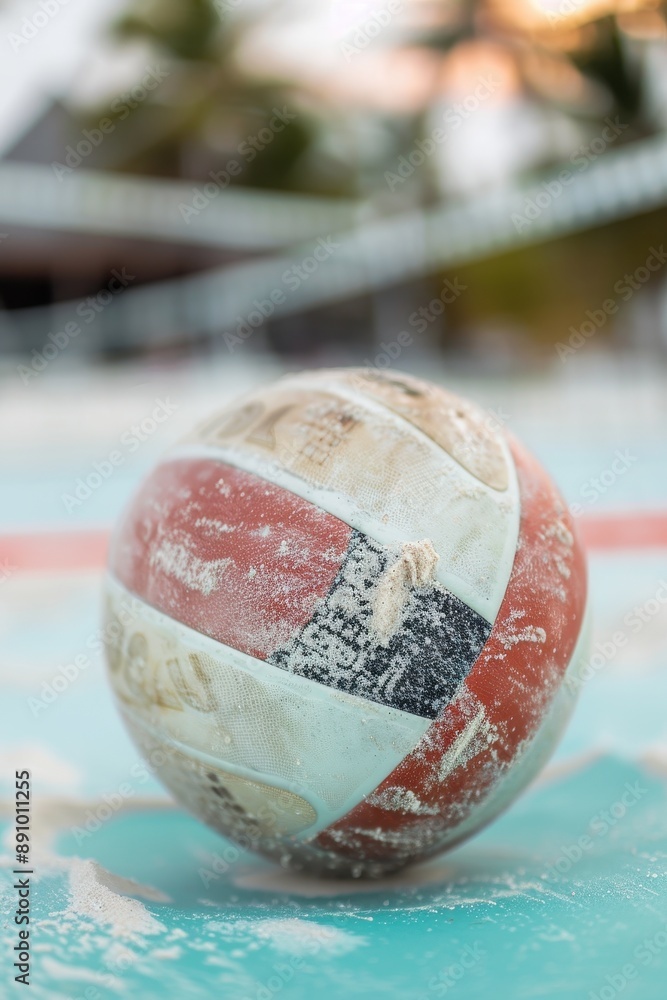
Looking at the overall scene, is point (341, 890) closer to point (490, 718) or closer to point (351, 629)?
point (490, 718)

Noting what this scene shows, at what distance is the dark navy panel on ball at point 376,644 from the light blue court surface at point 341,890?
16.3 inches

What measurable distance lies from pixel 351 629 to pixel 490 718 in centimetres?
32

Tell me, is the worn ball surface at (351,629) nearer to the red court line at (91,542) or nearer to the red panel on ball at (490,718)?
the red panel on ball at (490,718)

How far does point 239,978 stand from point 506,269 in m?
24.8

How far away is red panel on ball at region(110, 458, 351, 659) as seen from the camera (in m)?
2.00

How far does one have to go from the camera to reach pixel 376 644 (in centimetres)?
196

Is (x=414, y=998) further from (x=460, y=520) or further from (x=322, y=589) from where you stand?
(x=460, y=520)

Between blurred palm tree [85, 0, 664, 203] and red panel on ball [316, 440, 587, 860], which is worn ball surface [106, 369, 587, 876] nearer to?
red panel on ball [316, 440, 587, 860]

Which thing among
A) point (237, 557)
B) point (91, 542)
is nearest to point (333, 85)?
point (91, 542)

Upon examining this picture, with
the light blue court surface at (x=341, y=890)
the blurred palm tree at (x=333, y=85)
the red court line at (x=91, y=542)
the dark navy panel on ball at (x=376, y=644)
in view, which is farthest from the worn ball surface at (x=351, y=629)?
the blurred palm tree at (x=333, y=85)

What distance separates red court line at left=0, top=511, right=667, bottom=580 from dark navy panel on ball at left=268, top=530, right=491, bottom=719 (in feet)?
12.1

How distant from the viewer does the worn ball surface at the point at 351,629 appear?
198 cm

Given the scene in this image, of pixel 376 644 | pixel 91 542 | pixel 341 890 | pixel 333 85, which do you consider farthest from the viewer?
pixel 333 85

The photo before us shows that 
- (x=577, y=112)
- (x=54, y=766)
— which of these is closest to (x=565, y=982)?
(x=54, y=766)
